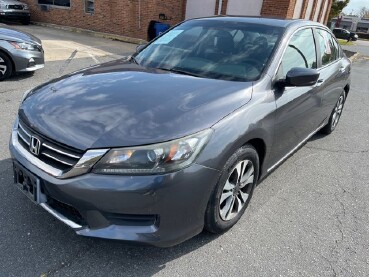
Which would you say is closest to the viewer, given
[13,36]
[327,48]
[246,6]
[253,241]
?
[253,241]

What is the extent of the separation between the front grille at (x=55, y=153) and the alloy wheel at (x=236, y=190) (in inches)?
42.6

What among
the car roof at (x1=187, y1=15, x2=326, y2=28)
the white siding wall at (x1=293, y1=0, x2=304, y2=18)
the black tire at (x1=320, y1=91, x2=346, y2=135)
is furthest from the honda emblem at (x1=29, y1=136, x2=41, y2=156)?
the white siding wall at (x1=293, y1=0, x2=304, y2=18)

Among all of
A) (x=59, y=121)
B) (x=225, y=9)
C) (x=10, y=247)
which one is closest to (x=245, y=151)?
(x=59, y=121)

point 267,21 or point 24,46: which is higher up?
point 267,21

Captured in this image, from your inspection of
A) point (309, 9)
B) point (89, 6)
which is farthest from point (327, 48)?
point (89, 6)

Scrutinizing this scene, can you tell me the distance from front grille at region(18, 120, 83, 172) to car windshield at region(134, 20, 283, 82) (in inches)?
52.5

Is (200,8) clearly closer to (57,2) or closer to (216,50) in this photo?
(57,2)

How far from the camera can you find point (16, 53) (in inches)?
249

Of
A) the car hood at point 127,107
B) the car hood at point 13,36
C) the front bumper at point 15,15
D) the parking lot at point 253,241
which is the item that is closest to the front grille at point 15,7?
the front bumper at point 15,15

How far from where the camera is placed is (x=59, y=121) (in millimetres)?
2236

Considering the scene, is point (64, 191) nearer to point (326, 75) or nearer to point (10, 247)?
point (10, 247)

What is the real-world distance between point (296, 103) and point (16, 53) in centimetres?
541

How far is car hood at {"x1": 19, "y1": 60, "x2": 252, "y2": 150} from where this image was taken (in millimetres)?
2080

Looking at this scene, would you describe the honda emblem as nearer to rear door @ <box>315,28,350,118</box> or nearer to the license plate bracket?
the license plate bracket
